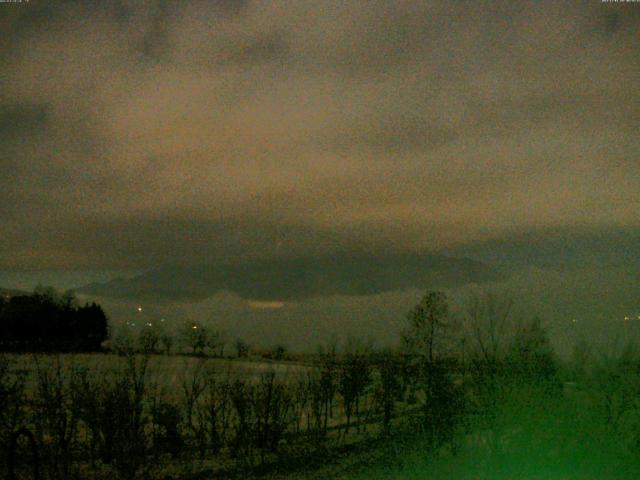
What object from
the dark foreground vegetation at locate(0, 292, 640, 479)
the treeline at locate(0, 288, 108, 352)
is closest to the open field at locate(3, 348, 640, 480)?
the dark foreground vegetation at locate(0, 292, 640, 479)

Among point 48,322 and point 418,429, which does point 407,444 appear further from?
point 48,322

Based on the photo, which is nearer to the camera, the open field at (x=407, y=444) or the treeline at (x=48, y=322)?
the open field at (x=407, y=444)

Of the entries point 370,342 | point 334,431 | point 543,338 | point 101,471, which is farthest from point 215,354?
point 543,338

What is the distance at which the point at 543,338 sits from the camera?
39.9 ft

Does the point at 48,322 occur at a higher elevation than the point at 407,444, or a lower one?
A: higher

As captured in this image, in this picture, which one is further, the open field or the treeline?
the treeline

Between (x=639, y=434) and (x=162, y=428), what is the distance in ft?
39.3

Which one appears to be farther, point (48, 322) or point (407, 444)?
point (48, 322)

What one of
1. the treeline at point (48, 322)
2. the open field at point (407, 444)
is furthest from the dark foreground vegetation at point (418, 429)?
the treeline at point (48, 322)

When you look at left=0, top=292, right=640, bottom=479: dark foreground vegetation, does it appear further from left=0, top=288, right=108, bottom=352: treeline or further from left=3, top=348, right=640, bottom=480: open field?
left=0, top=288, right=108, bottom=352: treeline

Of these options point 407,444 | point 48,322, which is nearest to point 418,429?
point 407,444

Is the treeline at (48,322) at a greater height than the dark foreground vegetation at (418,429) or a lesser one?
greater

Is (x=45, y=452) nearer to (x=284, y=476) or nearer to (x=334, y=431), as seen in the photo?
(x=284, y=476)

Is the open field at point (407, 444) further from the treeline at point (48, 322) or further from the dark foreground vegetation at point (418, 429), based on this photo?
the treeline at point (48, 322)
